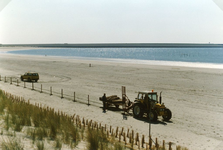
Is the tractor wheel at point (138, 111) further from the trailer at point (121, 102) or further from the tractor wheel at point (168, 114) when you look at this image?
the tractor wheel at point (168, 114)

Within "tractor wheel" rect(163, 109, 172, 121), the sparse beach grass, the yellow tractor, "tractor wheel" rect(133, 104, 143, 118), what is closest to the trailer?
"tractor wheel" rect(133, 104, 143, 118)

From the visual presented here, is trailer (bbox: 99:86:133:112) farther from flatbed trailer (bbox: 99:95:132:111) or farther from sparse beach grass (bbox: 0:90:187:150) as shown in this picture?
sparse beach grass (bbox: 0:90:187:150)

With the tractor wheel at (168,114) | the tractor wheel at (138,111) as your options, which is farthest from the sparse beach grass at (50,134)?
the tractor wheel at (168,114)

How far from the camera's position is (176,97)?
24016mm

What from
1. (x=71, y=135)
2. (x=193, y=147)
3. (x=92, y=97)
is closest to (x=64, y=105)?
(x=92, y=97)

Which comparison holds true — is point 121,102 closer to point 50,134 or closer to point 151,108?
point 151,108

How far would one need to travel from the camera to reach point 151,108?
1628 centimetres

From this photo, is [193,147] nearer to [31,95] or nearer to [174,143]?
[174,143]

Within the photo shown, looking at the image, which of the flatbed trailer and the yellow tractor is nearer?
the yellow tractor

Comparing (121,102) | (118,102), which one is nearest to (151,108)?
(121,102)

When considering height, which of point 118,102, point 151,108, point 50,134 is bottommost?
point 118,102

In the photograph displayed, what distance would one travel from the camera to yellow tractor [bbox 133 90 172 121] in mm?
16125

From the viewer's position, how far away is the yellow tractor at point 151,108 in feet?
52.9

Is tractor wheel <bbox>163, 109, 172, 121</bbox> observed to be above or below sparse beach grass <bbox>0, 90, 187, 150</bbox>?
below
